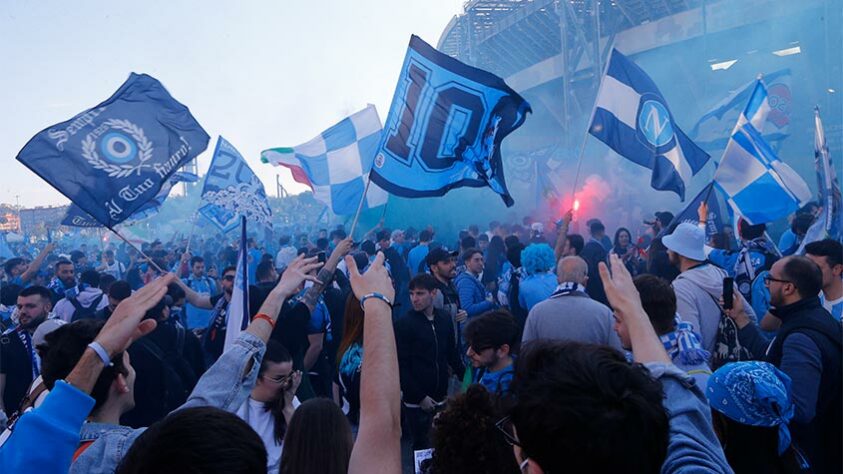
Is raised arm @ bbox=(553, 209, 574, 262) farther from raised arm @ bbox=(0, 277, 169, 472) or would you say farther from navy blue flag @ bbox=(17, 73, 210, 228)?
raised arm @ bbox=(0, 277, 169, 472)

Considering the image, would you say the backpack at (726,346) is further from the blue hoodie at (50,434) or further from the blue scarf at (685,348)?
the blue hoodie at (50,434)

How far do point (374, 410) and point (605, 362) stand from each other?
2.18ft

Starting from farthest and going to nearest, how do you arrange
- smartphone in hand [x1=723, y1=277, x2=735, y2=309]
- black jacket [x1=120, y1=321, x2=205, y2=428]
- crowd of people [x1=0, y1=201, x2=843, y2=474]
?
1. black jacket [x1=120, y1=321, x2=205, y2=428]
2. smartphone in hand [x1=723, y1=277, x2=735, y2=309]
3. crowd of people [x1=0, y1=201, x2=843, y2=474]

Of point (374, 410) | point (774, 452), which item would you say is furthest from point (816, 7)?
point (374, 410)

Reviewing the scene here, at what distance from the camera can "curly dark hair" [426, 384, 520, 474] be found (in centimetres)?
182

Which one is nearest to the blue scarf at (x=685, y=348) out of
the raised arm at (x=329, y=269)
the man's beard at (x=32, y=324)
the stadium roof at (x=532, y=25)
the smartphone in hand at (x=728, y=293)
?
the smartphone in hand at (x=728, y=293)

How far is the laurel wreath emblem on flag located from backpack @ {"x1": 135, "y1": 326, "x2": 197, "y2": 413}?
163cm

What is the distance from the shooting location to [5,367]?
4.65m

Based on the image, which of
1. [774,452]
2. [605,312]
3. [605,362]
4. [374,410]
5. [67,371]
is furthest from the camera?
[605,312]

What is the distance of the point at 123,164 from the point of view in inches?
213

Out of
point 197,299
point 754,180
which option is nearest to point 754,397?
point 754,180

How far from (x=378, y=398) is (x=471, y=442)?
1.44 feet

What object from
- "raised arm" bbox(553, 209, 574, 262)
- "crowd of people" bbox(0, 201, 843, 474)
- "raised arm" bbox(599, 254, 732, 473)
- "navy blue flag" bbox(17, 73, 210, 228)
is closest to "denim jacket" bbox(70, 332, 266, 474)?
"crowd of people" bbox(0, 201, 843, 474)

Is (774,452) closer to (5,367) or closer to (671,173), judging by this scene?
(671,173)
